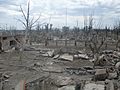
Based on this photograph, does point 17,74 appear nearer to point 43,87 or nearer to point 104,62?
point 43,87

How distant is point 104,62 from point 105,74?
5.02 m

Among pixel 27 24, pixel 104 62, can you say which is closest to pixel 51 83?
pixel 104 62

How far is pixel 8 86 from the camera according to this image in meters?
10.3

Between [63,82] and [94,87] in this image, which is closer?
[94,87]

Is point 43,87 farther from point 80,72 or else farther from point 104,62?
point 104,62

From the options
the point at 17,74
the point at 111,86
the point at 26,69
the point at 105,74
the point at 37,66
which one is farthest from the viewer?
the point at 37,66

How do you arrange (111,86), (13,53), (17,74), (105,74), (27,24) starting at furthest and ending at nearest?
1. (27,24)
2. (13,53)
3. (17,74)
4. (105,74)
5. (111,86)

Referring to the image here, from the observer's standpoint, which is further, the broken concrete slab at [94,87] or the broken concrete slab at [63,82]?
the broken concrete slab at [63,82]

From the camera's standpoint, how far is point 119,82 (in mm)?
10648

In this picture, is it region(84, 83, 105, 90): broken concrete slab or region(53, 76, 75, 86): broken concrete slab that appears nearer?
region(84, 83, 105, 90): broken concrete slab

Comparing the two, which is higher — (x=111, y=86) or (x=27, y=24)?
(x=27, y=24)

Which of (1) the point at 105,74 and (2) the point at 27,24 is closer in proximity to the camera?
(1) the point at 105,74

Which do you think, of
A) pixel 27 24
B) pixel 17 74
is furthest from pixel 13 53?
pixel 17 74

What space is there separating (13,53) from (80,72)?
1232cm
